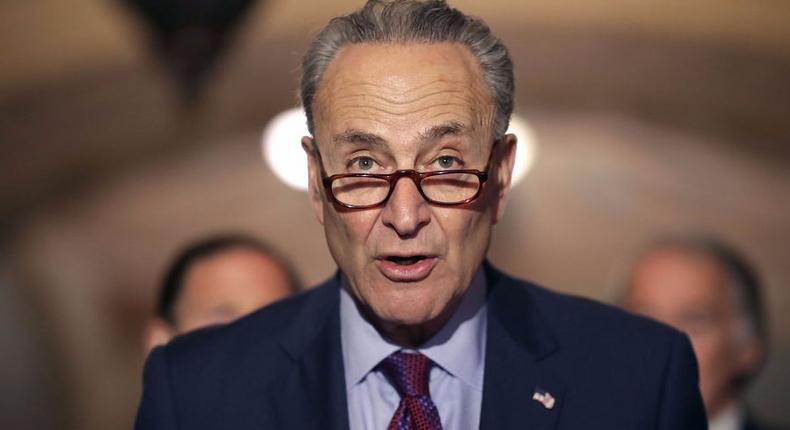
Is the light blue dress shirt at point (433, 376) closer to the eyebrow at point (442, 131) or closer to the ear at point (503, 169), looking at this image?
the ear at point (503, 169)

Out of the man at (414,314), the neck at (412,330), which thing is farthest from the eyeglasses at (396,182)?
the neck at (412,330)

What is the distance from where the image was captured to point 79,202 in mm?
6609

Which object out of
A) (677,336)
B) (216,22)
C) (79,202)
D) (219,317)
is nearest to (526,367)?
(677,336)

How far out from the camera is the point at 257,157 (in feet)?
21.5

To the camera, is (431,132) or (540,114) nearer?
(431,132)

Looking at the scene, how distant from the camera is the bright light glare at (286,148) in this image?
6441mm

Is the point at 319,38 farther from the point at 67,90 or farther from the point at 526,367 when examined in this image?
the point at 67,90

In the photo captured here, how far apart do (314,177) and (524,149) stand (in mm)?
4098

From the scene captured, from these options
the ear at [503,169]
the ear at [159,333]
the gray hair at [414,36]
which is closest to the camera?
the gray hair at [414,36]

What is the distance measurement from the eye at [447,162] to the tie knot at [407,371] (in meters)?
0.38

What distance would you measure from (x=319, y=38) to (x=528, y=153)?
4162 mm

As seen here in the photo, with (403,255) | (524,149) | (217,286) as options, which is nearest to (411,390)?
(403,255)

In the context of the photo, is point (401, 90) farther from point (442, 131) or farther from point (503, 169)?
point (503, 169)

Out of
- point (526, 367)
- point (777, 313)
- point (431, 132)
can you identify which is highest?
point (431, 132)
